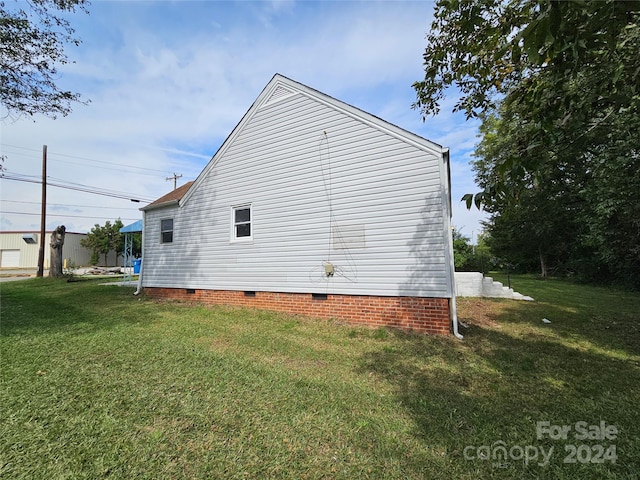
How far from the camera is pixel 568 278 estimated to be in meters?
19.5

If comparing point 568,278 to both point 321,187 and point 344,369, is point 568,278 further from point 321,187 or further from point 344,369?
point 344,369

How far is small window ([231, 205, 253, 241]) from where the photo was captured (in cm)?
921

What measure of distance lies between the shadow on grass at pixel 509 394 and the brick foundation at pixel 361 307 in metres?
0.52

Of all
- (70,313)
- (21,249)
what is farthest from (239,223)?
(21,249)

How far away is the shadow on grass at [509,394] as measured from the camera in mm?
2488

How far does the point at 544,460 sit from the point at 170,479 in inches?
118

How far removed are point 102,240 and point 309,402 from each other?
134ft

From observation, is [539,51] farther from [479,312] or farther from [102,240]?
[102,240]

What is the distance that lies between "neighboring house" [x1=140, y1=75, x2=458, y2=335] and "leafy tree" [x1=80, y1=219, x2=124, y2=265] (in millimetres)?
31330

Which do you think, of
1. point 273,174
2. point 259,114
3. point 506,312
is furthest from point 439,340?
point 259,114

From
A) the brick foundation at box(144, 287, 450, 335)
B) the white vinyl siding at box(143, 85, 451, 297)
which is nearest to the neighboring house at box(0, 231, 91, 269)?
the white vinyl siding at box(143, 85, 451, 297)

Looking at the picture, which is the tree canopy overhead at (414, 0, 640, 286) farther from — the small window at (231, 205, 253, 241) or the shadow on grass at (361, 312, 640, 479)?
the small window at (231, 205, 253, 241)

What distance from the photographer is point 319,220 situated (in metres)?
7.86

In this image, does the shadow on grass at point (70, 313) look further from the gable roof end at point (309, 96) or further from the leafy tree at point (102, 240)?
the leafy tree at point (102, 240)
